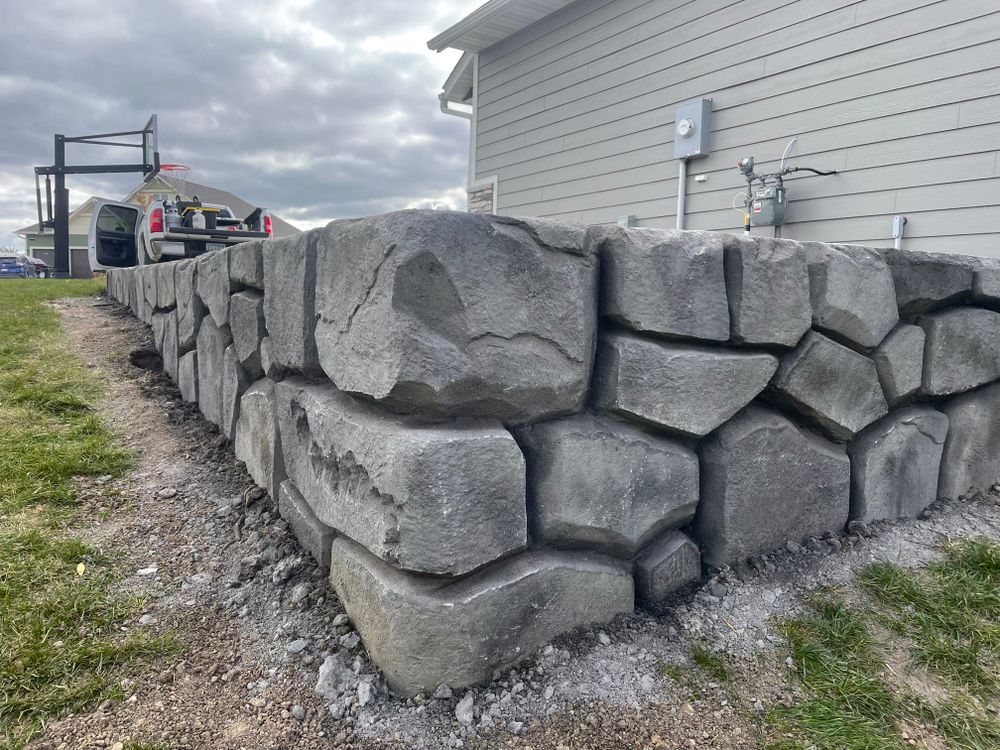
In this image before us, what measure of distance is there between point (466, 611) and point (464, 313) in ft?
1.87

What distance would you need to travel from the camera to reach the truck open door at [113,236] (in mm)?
8633

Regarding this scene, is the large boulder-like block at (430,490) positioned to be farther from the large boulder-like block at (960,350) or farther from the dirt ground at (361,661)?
the large boulder-like block at (960,350)

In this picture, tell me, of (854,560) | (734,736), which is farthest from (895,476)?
(734,736)

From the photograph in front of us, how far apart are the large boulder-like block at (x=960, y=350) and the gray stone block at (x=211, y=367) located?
240 centimetres

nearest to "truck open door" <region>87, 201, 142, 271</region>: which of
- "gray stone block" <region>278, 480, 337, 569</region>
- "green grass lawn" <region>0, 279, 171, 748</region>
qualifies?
"green grass lawn" <region>0, 279, 171, 748</region>

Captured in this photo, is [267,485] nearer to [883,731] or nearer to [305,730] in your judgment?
[305,730]

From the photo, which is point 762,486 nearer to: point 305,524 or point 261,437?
point 305,524

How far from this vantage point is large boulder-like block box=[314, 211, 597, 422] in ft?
3.88

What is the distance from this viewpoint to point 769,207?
4.21m

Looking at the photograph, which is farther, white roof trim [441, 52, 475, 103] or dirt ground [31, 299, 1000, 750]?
white roof trim [441, 52, 475, 103]

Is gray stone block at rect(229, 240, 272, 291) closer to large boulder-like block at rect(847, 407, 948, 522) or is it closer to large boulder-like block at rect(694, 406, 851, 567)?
large boulder-like block at rect(694, 406, 851, 567)

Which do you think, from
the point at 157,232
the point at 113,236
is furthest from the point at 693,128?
the point at 113,236

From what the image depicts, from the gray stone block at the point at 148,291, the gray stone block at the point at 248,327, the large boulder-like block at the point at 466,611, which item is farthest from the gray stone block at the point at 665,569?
the gray stone block at the point at 148,291

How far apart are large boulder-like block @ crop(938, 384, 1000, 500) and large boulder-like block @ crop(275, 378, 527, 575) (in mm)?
1650
